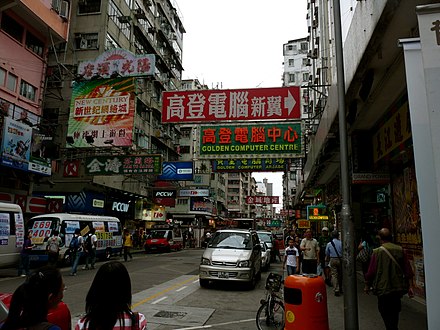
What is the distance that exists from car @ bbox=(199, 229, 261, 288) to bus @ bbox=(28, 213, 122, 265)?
8096 mm

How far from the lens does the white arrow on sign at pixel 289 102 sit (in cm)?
1198

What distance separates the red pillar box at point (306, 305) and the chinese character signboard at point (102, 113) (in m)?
15.0

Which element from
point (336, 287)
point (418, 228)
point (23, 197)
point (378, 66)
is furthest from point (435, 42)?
point (23, 197)

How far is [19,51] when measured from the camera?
2208cm

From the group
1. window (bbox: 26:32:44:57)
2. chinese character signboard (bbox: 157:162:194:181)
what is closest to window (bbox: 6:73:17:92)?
window (bbox: 26:32:44:57)

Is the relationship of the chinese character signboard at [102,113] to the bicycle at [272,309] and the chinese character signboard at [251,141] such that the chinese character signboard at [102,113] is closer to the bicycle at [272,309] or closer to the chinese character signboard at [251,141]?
→ the chinese character signboard at [251,141]

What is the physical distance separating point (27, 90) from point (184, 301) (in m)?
19.0

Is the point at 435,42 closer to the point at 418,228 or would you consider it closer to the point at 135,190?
the point at 418,228

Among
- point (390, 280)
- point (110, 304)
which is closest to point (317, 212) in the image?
point (390, 280)

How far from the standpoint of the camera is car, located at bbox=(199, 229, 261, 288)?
11219 millimetres

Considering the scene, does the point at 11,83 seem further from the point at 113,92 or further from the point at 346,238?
the point at 346,238

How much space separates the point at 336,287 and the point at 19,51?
21.6 meters

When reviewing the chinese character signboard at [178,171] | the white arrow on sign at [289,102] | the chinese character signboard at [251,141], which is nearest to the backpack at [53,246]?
the chinese character signboard at [251,141]

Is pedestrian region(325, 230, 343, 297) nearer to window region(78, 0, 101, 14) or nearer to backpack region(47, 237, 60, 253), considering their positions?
backpack region(47, 237, 60, 253)
